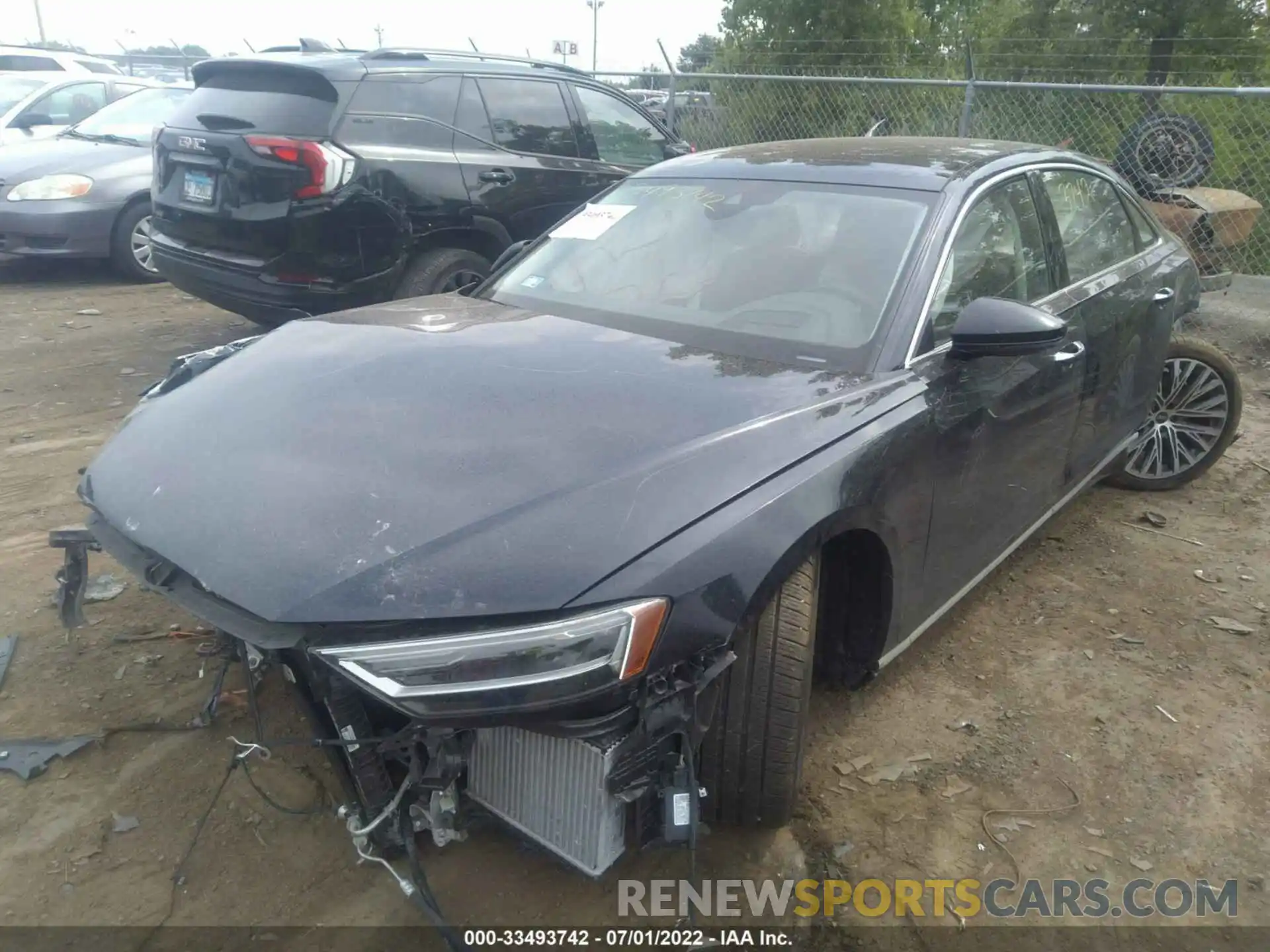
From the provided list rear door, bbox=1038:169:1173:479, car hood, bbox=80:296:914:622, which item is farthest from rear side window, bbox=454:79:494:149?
rear door, bbox=1038:169:1173:479

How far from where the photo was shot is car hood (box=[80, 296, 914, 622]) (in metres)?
1.75

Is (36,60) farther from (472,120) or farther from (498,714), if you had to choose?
(498,714)

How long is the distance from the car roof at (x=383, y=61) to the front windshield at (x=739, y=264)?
2721 mm

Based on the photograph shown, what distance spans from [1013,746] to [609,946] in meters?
1.43

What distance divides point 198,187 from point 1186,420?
18.1 feet

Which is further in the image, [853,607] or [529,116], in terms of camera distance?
[529,116]

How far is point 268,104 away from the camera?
5.28 metres

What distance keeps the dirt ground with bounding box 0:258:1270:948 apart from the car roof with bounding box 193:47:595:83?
8.95 ft

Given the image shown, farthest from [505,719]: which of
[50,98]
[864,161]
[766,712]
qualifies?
[50,98]

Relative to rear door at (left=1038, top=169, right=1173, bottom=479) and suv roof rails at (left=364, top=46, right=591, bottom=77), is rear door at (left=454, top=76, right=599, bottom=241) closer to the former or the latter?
suv roof rails at (left=364, top=46, right=591, bottom=77)

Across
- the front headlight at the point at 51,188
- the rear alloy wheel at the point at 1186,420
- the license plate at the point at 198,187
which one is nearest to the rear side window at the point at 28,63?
the front headlight at the point at 51,188

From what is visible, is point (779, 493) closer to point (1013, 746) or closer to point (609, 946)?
point (609, 946)

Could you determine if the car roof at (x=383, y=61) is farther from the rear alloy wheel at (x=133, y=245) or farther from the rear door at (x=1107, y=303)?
the rear door at (x=1107, y=303)

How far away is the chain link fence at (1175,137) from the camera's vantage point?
7.46m
